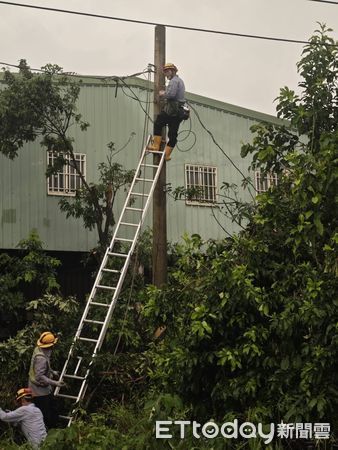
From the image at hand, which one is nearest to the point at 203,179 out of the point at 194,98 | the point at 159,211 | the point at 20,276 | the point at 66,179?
the point at 194,98

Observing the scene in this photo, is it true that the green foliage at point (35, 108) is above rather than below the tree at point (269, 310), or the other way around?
above

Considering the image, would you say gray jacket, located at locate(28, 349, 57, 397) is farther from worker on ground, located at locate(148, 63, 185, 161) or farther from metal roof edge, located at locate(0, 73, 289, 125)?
metal roof edge, located at locate(0, 73, 289, 125)

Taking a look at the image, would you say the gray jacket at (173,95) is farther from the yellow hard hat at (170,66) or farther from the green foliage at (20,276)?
the green foliage at (20,276)

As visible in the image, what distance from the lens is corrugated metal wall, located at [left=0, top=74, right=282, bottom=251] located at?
15.8 metres

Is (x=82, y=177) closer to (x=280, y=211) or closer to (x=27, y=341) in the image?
(x=27, y=341)

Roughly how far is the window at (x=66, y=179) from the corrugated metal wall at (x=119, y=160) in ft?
0.39

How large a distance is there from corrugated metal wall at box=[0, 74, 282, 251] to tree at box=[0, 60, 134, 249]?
0.43m

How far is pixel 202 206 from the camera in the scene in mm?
17750

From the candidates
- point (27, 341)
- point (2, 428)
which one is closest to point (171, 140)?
point (27, 341)

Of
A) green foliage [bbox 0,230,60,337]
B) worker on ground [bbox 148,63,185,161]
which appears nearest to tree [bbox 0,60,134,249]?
green foliage [bbox 0,230,60,337]

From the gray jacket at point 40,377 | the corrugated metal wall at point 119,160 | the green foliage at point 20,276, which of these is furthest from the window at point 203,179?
the gray jacket at point 40,377

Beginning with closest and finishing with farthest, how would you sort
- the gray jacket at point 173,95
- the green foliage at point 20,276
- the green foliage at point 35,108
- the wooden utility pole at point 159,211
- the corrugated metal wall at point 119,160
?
1. the wooden utility pole at point 159,211
2. the gray jacket at point 173,95
3. the green foliage at point 20,276
4. the green foliage at point 35,108
5. the corrugated metal wall at point 119,160

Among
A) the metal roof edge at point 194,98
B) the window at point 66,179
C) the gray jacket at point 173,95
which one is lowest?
the window at point 66,179

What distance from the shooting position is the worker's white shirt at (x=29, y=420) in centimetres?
1015
